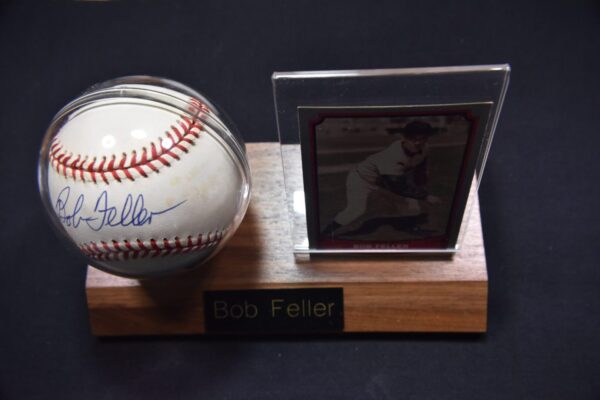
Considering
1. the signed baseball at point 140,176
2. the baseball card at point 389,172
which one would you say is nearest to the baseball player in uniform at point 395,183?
the baseball card at point 389,172

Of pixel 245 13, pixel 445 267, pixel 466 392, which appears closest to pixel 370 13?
pixel 245 13

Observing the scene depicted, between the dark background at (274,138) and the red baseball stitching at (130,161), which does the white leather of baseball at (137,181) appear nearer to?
the red baseball stitching at (130,161)

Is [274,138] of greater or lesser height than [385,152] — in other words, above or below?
below

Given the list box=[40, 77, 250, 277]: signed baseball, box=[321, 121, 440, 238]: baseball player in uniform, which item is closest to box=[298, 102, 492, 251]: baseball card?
box=[321, 121, 440, 238]: baseball player in uniform

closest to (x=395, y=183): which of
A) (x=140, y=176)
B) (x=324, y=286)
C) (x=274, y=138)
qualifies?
(x=324, y=286)
